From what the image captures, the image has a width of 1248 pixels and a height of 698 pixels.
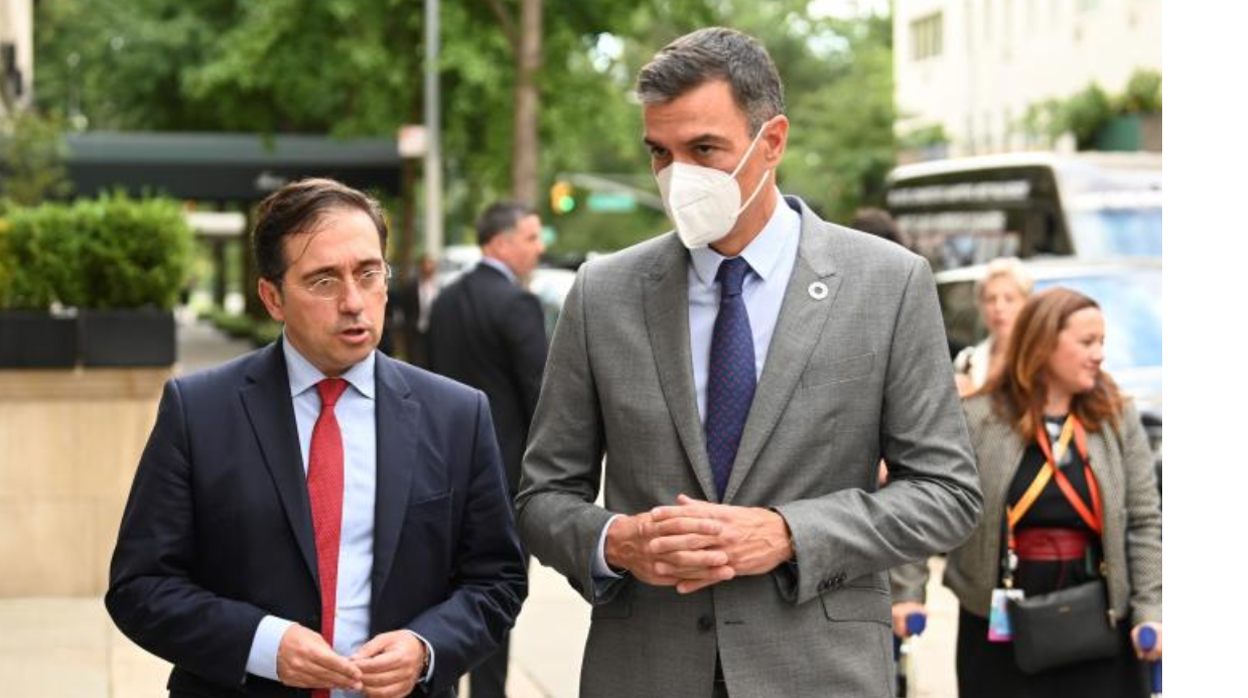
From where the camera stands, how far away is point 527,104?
96.1 ft

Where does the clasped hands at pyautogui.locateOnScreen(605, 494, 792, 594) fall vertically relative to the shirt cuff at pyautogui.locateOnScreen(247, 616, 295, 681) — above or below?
above

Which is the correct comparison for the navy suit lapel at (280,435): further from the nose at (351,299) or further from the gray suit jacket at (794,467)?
the gray suit jacket at (794,467)

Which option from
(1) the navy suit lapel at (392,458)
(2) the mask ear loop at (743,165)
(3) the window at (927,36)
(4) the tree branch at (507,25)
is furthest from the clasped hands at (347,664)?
(3) the window at (927,36)

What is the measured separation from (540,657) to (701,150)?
21.8ft

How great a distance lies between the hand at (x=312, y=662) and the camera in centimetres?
370

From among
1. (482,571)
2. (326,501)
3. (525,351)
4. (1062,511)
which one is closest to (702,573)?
(482,571)

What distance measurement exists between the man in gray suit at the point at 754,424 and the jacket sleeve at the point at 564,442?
11mm

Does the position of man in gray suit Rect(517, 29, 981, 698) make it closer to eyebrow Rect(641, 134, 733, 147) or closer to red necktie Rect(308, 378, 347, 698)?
eyebrow Rect(641, 134, 733, 147)

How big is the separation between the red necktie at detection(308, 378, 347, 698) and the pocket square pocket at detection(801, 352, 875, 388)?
812 millimetres

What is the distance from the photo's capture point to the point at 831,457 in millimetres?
3766

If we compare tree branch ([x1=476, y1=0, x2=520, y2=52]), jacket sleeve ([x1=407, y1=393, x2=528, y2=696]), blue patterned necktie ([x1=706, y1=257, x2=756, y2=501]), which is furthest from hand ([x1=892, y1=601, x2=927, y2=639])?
tree branch ([x1=476, y1=0, x2=520, y2=52])

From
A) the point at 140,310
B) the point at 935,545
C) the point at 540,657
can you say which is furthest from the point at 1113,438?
the point at 140,310

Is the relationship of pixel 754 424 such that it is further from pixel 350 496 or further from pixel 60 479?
pixel 60 479

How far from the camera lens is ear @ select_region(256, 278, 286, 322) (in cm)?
393
